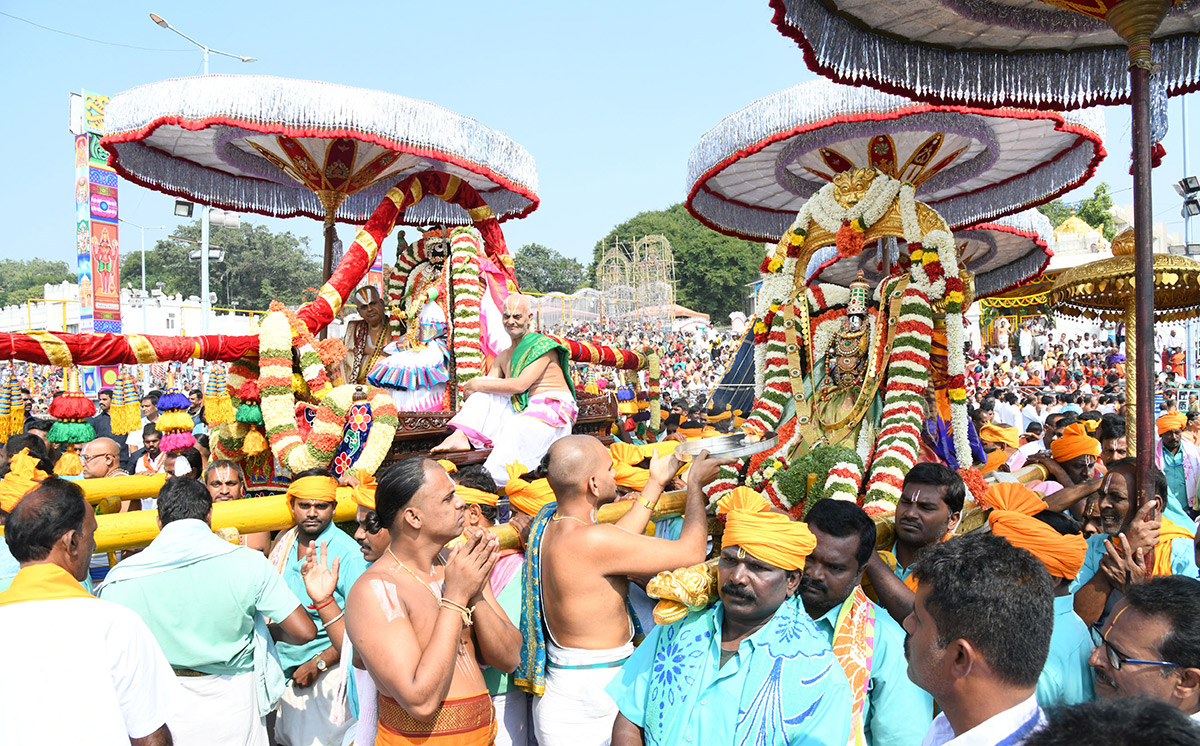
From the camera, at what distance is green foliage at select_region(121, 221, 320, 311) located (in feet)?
188

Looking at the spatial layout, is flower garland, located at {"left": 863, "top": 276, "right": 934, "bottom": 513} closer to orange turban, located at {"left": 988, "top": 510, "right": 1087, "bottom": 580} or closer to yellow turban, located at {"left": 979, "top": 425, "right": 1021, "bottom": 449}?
yellow turban, located at {"left": 979, "top": 425, "right": 1021, "bottom": 449}

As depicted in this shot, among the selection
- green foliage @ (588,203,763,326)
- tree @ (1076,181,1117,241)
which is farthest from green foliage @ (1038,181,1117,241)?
green foliage @ (588,203,763,326)

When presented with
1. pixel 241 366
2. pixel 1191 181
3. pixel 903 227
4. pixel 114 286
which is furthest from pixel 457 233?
pixel 1191 181

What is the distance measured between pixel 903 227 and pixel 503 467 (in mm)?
3388

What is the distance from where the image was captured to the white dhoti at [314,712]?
3.72 meters

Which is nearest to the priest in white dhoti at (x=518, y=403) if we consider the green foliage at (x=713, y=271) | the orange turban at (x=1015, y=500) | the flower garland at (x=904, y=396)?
the flower garland at (x=904, y=396)

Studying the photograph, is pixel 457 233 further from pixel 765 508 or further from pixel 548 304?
pixel 548 304

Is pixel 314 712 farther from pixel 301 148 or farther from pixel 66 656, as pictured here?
pixel 301 148

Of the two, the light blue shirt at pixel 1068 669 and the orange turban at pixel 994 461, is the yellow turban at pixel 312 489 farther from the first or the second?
the orange turban at pixel 994 461

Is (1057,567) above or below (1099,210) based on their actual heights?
below

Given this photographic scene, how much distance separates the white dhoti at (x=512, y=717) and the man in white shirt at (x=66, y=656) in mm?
1152

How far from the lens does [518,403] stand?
18.8 feet

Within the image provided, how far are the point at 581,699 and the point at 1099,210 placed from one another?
4581 cm

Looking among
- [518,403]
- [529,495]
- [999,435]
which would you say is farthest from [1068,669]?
[999,435]
